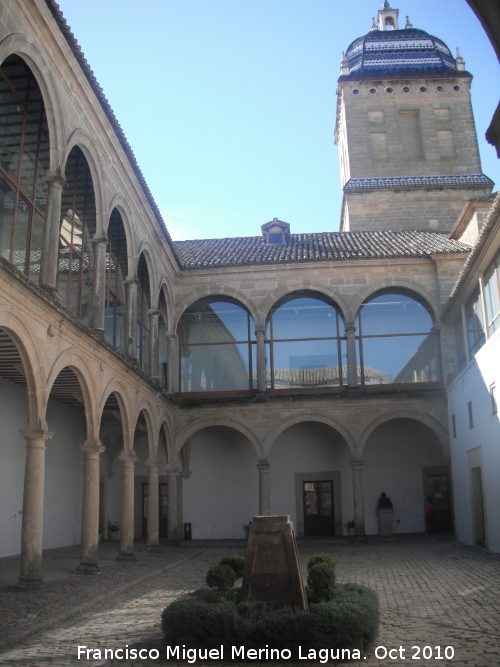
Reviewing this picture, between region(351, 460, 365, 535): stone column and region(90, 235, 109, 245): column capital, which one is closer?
region(90, 235, 109, 245): column capital

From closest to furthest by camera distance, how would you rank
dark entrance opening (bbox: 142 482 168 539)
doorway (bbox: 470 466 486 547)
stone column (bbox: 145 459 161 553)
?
doorway (bbox: 470 466 486 547), stone column (bbox: 145 459 161 553), dark entrance opening (bbox: 142 482 168 539)

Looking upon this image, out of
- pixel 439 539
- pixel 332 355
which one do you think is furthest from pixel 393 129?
pixel 439 539

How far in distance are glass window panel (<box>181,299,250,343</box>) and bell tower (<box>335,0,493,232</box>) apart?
8644 mm

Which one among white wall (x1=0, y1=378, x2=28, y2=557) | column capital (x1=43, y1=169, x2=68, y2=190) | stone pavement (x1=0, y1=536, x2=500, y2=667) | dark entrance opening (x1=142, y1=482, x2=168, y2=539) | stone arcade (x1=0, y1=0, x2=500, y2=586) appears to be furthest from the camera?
dark entrance opening (x1=142, y1=482, x2=168, y2=539)

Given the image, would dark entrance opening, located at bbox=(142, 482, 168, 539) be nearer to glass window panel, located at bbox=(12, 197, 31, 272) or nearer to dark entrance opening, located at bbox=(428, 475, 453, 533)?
dark entrance opening, located at bbox=(428, 475, 453, 533)

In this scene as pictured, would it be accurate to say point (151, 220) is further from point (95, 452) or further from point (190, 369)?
point (95, 452)

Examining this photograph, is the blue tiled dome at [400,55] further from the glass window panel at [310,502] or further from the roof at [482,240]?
the glass window panel at [310,502]

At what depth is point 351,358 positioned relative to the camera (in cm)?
1788

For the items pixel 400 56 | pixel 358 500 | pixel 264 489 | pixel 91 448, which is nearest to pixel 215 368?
pixel 264 489

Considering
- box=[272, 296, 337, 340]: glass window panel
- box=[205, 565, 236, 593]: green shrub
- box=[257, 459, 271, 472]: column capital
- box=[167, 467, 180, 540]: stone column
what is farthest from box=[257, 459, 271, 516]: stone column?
box=[205, 565, 236, 593]: green shrub

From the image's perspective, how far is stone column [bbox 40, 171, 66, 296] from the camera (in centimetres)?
934

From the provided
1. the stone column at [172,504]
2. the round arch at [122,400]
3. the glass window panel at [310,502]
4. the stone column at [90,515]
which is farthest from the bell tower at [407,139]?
the stone column at [90,515]

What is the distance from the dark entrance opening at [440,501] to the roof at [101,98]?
1032 centimetres

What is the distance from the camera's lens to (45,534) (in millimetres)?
14812
